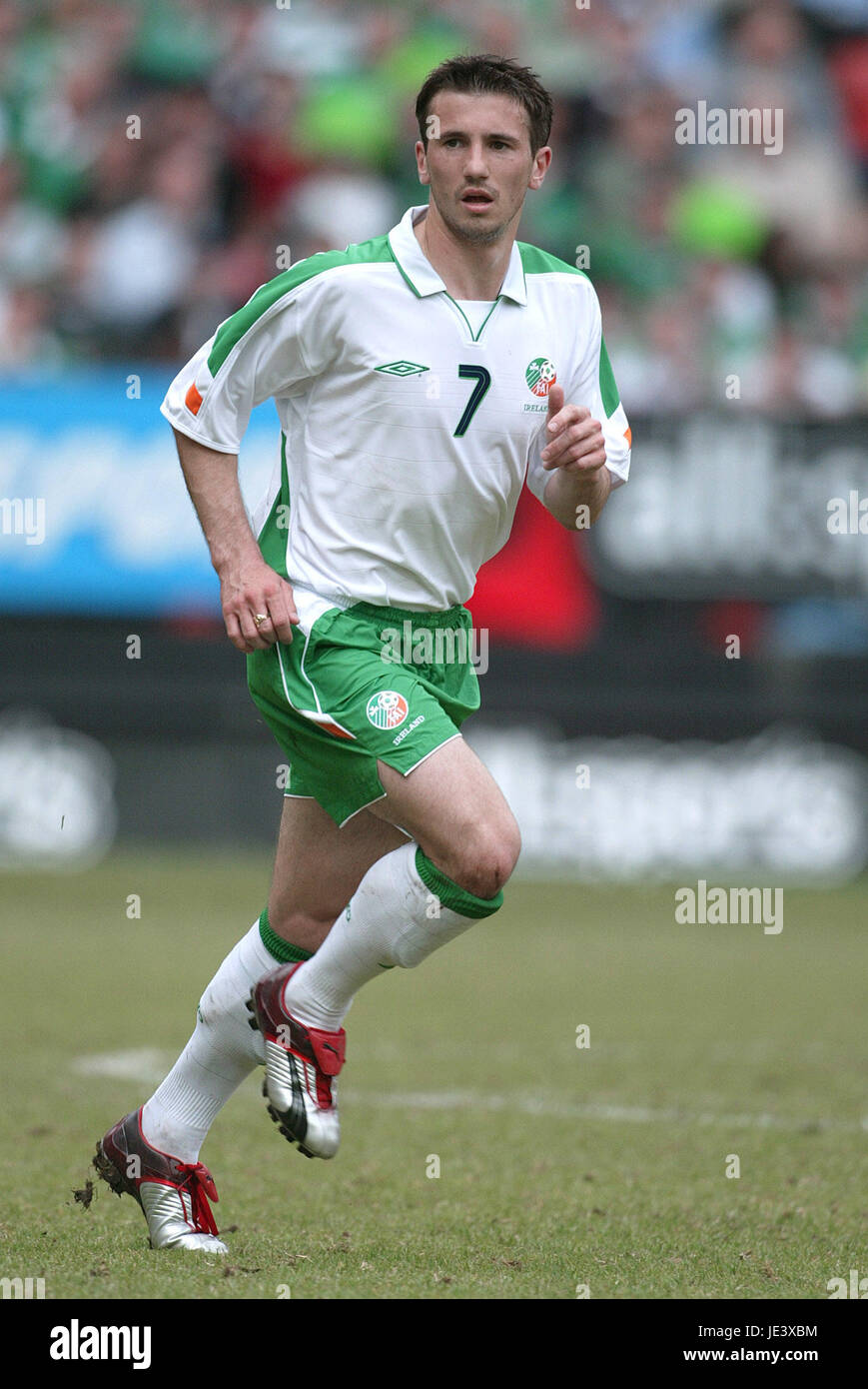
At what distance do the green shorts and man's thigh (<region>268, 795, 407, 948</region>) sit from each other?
3.3 inches

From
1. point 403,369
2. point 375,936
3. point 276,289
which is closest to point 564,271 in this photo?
point 403,369

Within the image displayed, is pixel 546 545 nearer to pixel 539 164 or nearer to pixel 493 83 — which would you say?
pixel 539 164

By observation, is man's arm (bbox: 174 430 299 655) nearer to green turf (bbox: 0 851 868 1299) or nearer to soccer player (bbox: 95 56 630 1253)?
soccer player (bbox: 95 56 630 1253)

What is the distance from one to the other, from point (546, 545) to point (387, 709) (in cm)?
765

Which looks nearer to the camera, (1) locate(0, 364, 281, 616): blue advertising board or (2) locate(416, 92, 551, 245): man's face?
(2) locate(416, 92, 551, 245): man's face

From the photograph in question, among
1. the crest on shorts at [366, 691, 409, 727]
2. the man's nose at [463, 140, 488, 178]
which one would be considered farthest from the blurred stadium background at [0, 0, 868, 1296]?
the man's nose at [463, 140, 488, 178]

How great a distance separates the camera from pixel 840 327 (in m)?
13.7

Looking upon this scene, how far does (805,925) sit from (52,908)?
165 inches

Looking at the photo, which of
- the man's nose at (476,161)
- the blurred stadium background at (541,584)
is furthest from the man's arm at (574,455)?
the blurred stadium background at (541,584)

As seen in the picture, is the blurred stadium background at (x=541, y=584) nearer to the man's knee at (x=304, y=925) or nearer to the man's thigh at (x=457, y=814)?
the man's knee at (x=304, y=925)

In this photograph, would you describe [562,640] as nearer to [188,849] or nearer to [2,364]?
[188,849]

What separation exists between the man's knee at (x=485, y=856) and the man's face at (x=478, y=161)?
1.35 meters

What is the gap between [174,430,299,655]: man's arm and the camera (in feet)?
14.0

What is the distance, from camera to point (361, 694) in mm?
4160
